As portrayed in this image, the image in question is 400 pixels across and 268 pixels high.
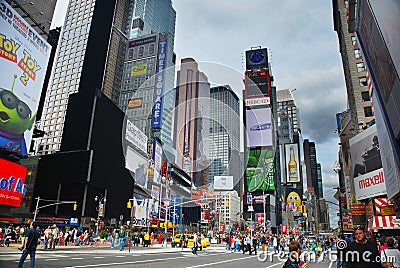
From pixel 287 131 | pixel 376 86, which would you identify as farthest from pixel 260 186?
pixel 376 86

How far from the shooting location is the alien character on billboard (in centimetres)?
3304

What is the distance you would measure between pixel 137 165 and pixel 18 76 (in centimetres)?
4419

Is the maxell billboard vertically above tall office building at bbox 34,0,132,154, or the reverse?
tall office building at bbox 34,0,132,154

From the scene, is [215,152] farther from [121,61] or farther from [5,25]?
[121,61]

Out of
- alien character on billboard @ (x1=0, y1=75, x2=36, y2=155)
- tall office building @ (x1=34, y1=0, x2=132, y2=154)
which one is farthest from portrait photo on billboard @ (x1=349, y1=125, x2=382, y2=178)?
tall office building @ (x1=34, y1=0, x2=132, y2=154)

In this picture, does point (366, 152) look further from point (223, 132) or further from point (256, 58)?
point (256, 58)

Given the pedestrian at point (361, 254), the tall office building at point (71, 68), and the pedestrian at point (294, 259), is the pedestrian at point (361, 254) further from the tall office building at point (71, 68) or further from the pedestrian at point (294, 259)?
the tall office building at point (71, 68)

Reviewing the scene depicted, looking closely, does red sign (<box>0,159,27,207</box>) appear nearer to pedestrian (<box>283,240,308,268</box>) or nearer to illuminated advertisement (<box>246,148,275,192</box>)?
pedestrian (<box>283,240,308,268</box>)

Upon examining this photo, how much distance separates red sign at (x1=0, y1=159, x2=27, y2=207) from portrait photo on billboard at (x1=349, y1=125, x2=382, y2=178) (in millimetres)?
44930

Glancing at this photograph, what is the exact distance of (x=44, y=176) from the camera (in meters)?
59.9

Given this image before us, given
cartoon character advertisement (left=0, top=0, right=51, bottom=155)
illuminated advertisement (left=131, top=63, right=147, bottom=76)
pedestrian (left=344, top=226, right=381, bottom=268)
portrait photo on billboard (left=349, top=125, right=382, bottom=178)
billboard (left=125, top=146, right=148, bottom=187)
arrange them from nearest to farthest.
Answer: pedestrian (left=344, top=226, right=381, bottom=268) < cartoon character advertisement (left=0, top=0, right=51, bottom=155) < portrait photo on billboard (left=349, top=125, right=382, bottom=178) < billboard (left=125, top=146, right=148, bottom=187) < illuminated advertisement (left=131, top=63, right=147, bottom=76)

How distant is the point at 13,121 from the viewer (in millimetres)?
34688

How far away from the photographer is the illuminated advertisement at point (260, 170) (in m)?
124

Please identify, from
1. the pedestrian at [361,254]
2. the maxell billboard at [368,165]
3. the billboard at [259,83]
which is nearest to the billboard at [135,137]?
the maxell billboard at [368,165]
